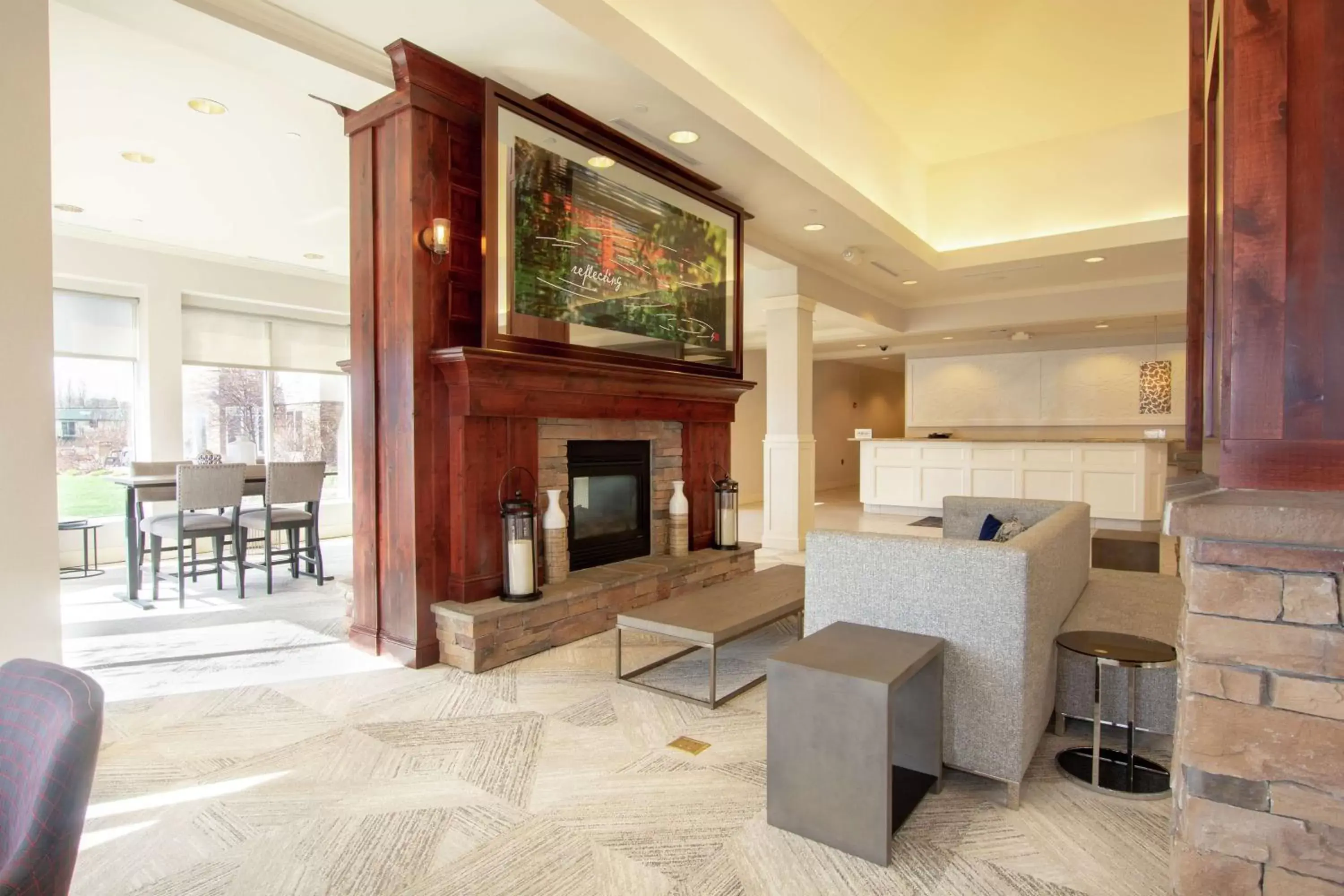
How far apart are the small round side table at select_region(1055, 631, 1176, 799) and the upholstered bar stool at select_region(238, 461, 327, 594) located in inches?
195

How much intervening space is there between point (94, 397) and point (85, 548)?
138cm

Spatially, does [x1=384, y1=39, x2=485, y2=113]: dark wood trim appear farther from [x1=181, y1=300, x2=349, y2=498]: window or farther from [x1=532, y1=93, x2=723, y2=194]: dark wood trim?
[x1=181, y1=300, x2=349, y2=498]: window

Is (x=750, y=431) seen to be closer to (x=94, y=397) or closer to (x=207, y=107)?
(x=94, y=397)

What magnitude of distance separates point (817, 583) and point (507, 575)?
1682 millimetres

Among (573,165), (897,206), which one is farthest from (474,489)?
(897,206)

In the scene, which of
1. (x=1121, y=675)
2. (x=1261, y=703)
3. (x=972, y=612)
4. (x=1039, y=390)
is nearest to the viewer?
(x=1261, y=703)

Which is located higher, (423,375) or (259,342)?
(259,342)

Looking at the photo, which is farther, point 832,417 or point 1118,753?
point 832,417

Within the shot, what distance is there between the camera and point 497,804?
2.12 metres

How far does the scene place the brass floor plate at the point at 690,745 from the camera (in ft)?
8.12

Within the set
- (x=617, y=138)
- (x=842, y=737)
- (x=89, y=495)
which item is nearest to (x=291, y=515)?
(x=89, y=495)

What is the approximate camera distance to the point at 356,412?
A: 3545 millimetres

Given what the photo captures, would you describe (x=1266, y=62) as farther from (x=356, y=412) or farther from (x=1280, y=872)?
(x=356, y=412)

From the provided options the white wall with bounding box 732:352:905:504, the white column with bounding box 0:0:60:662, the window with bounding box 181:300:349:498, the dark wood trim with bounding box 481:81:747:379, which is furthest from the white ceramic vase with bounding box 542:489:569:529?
the white wall with bounding box 732:352:905:504
